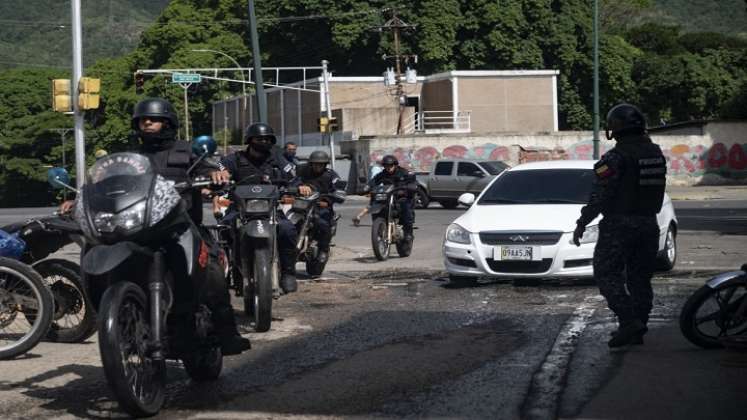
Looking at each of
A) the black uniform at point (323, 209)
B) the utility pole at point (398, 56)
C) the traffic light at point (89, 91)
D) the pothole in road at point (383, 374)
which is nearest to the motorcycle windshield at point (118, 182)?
the pothole in road at point (383, 374)

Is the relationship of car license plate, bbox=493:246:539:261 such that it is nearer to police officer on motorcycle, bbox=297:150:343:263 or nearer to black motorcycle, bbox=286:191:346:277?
black motorcycle, bbox=286:191:346:277

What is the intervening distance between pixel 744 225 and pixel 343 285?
11.9m

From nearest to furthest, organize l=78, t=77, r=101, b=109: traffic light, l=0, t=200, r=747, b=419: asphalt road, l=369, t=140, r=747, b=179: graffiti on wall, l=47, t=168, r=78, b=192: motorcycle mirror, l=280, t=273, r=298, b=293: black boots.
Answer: l=0, t=200, r=747, b=419: asphalt road, l=47, t=168, r=78, b=192: motorcycle mirror, l=280, t=273, r=298, b=293: black boots, l=78, t=77, r=101, b=109: traffic light, l=369, t=140, r=747, b=179: graffiti on wall

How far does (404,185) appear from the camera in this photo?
1798 centimetres

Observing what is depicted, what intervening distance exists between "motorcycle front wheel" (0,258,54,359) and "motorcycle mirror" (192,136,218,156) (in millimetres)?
1522

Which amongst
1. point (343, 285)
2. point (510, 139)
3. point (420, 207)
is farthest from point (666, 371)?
point (510, 139)

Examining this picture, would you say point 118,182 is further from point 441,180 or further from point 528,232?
point 441,180

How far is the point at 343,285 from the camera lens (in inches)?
531

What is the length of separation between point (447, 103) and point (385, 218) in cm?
4990

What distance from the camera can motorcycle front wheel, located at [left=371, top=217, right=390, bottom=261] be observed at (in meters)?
17.1

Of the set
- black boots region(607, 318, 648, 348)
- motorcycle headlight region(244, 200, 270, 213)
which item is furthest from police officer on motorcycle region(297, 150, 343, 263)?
black boots region(607, 318, 648, 348)

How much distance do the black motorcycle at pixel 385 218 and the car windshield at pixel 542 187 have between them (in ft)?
10.9

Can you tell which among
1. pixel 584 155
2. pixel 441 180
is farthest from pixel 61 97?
pixel 584 155

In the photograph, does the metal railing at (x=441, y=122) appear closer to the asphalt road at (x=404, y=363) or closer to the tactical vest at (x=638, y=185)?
A: the asphalt road at (x=404, y=363)
